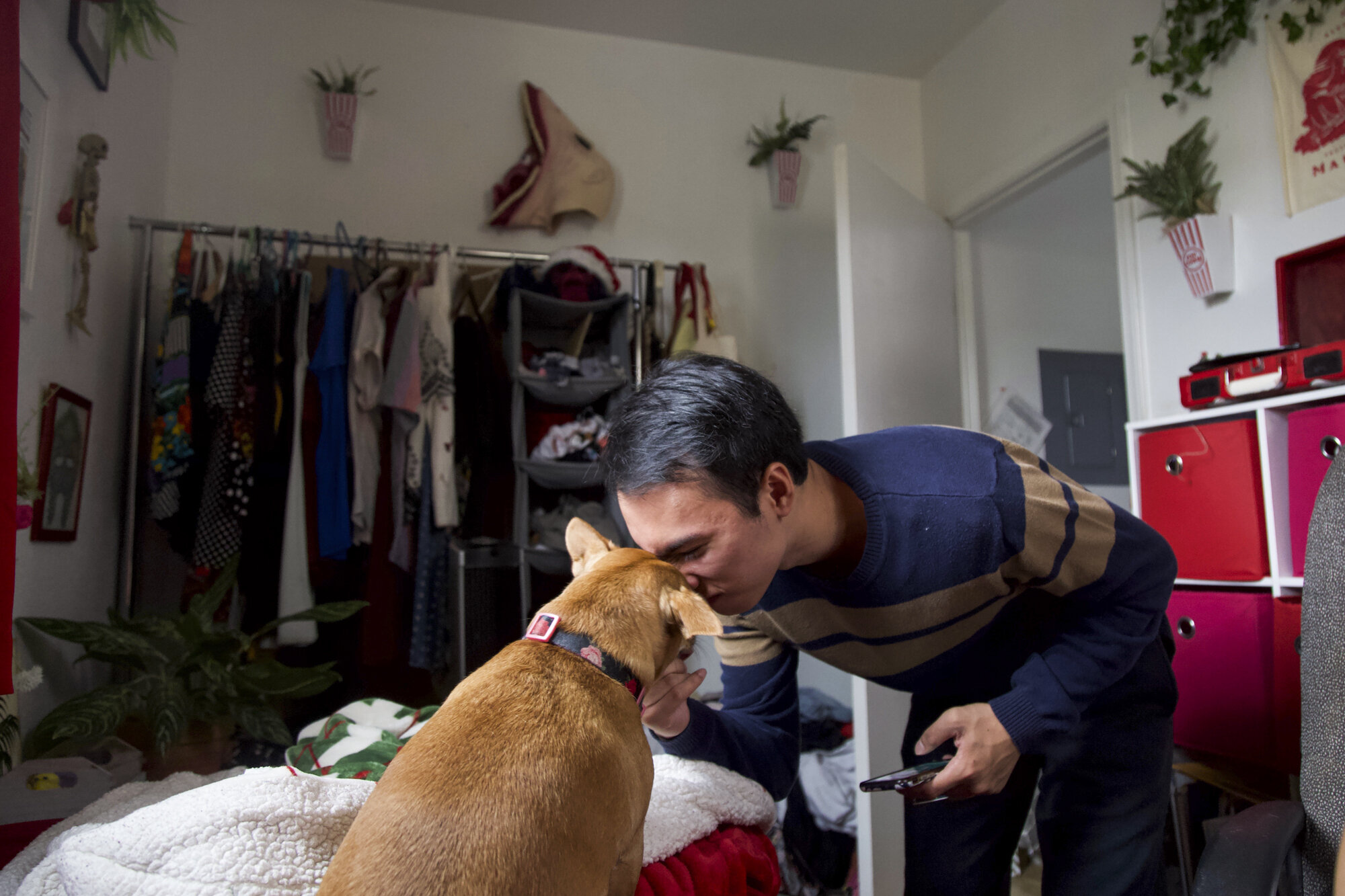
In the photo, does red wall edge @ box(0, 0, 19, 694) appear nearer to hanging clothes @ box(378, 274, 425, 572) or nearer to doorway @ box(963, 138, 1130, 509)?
hanging clothes @ box(378, 274, 425, 572)

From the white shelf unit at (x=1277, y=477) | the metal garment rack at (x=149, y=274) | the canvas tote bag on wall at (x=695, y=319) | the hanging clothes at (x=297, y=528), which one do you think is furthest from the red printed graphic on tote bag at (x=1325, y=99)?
the hanging clothes at (x=297, y=528)

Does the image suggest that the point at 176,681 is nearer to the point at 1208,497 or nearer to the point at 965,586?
the point at 965,586

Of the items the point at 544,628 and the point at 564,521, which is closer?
the point at 544,628

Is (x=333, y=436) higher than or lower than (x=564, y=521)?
higher

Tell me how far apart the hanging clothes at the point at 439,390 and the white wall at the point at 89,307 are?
0.98 metres

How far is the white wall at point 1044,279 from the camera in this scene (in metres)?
3.76

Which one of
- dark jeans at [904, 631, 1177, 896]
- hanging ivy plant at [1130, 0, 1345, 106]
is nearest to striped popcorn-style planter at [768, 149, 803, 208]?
hanging ivy plant at [1130, 0, 1345, 106]

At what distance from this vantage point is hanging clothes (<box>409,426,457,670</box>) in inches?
108

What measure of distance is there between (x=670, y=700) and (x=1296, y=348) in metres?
1.71

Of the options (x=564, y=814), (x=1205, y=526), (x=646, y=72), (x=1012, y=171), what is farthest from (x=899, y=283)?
(x=564, y=814)

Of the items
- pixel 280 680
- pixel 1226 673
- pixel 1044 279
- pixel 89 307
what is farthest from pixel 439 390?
pixel 1044 279

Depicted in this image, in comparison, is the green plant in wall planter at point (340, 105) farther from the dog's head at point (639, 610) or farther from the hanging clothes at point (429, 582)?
the dog's head at point (639, 610)

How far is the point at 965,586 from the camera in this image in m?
1.11

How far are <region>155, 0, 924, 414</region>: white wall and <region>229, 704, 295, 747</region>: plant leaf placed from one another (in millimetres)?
2178
